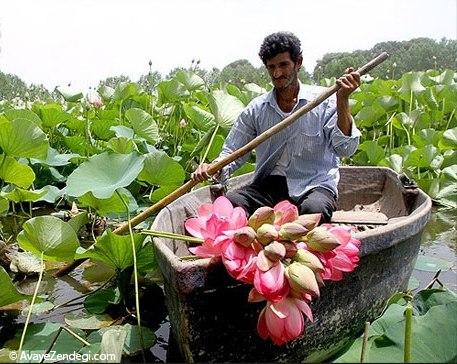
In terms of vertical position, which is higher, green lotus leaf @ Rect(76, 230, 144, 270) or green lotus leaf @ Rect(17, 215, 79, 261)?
green lotus leaf @ Rect(17, 215, 79, 261)

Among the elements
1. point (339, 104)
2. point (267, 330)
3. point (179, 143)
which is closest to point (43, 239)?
point (267, 330)

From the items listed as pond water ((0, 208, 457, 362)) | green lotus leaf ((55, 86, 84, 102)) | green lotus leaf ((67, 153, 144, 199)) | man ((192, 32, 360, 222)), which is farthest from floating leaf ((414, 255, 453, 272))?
green lotus leaf ((55, 86, 84, 102))

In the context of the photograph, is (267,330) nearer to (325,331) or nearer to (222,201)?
(222,201)

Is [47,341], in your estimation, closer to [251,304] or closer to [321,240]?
[251,304]

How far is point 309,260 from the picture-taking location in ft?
3.28

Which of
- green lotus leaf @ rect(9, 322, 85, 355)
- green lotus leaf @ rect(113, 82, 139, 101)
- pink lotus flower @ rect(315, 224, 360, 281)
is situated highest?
green lotus leaf @ rect(113, 82, 139, 101)

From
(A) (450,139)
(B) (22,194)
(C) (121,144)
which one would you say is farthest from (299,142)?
(A) (450,139)

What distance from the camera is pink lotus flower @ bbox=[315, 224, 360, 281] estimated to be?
1.04 meters

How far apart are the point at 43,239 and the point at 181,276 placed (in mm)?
528

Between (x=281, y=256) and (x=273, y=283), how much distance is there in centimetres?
5

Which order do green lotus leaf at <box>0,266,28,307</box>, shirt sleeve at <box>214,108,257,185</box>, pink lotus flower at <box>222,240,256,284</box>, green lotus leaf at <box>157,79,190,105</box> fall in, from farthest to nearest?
green lotus leaf at <box>157,79,190,105</box> < shirt sleeve at <box>214,108,257,185</box> < green lotus leaf at <box>0,266,28,307</box> < pink lotus flower at <box>222,240,256,284</box>

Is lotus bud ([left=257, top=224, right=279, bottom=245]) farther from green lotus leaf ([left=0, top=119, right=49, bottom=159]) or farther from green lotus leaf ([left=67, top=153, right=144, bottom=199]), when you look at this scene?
green lotus leaf ([left=0, top=119, right=49, bottom=159])

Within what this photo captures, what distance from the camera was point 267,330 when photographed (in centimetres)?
101

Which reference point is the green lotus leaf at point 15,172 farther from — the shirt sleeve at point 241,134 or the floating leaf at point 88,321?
the shirt sleeve at point 241,134
